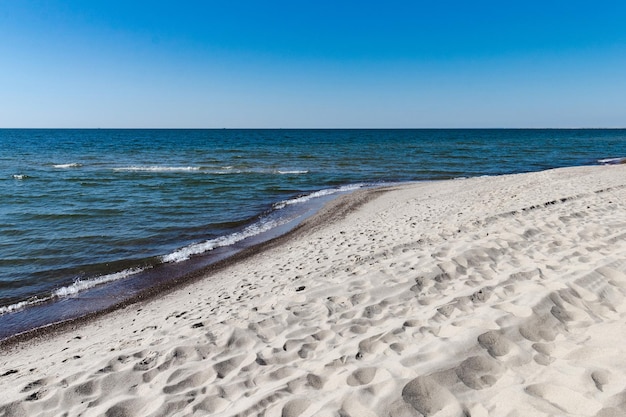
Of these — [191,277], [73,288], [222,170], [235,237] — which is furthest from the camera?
[222,170]

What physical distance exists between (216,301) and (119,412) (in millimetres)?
2985

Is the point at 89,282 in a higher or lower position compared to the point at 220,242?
lower

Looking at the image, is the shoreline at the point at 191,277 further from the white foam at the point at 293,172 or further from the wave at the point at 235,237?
the white foam at the point at 293,172

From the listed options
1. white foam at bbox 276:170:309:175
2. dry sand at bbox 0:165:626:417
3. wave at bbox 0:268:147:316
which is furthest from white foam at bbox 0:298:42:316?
white foam at bbox 276:170:309:175

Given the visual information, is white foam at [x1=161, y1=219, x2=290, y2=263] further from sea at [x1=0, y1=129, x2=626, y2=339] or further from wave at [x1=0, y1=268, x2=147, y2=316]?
wave at [x1=0, y1=268, x2=147, y2=316]

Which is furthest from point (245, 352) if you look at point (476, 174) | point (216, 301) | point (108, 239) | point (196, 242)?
point (476, 174)

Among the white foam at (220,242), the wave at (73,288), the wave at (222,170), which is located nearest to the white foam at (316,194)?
the white foam at (220,242)

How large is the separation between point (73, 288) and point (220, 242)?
395cm

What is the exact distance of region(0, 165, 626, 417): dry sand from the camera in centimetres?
286

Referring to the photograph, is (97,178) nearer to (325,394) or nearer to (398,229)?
(398,229)

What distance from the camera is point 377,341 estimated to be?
149 inches

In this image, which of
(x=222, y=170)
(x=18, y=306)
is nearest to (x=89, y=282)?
(x=18, y=306)

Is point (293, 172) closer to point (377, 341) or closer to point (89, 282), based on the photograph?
point (89, 282)

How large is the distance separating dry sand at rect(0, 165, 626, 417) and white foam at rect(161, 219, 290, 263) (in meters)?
2.47
